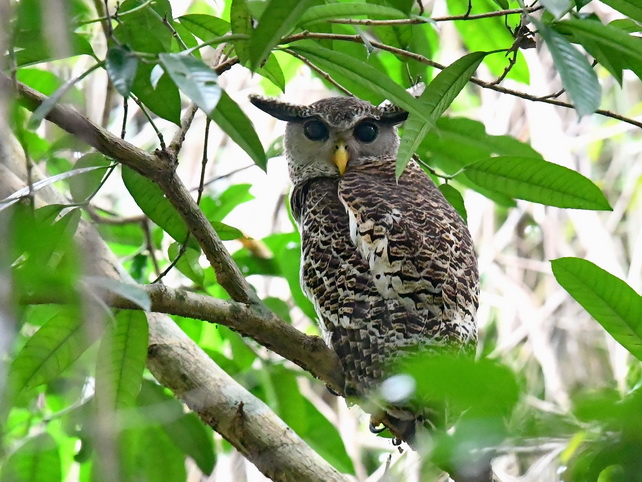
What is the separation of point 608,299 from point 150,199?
1.03 m

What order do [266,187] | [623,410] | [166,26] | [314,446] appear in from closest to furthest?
[623,410]
[166,26]
[314,446]
[266,187]

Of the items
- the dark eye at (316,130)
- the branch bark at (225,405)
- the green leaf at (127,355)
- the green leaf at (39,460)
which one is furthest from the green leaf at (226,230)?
the dark eye at (316,130)

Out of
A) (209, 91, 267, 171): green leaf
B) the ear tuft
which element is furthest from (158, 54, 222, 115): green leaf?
the ear tuft

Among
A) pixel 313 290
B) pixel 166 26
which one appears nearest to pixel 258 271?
pixel 313 290

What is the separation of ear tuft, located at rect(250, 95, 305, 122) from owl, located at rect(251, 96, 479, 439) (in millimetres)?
437

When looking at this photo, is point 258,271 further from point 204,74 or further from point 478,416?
point 478,416

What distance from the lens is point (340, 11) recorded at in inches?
59.5

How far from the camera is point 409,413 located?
2.05 metres

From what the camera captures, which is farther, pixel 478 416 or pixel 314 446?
pixel 314 446

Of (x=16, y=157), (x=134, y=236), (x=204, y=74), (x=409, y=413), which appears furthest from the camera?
(x=134, y=236)

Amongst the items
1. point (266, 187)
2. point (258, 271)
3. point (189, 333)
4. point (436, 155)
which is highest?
point (266, 187)

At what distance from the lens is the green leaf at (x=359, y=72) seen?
140cm

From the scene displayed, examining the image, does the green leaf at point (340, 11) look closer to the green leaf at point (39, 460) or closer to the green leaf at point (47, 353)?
the green leaf at point (47, 353)

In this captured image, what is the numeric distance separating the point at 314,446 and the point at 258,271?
2.03ft
